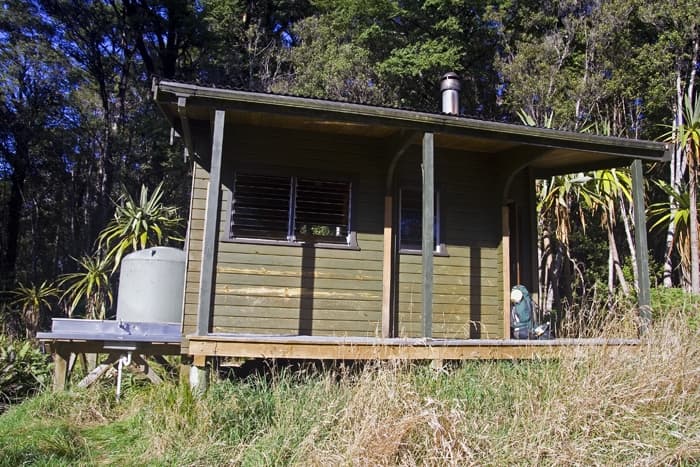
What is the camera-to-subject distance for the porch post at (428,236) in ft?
19.0

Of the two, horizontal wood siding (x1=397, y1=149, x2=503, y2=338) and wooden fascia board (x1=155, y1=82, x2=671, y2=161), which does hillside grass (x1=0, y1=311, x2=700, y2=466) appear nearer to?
horizontal wood siding (x1=397, y1=149, x2=503, y2=338)

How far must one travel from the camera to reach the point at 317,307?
6883mm

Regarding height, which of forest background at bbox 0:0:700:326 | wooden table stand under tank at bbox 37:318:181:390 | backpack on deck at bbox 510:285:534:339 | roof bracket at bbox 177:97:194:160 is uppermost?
forest background at bbox 0:0:700:326

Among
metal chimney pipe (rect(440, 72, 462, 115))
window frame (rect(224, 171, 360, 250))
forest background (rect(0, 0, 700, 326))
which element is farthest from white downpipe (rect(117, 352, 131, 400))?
forest background (rect(0, 0, 700, 326))

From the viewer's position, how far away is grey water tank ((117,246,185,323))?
7.14 m

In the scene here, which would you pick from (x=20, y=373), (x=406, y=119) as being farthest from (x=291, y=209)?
(x=20, y=373)

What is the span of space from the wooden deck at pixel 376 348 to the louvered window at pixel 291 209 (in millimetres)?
1675

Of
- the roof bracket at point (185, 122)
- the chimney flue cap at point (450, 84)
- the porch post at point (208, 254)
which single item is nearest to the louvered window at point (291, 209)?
the roof bracket at point (185, 122)

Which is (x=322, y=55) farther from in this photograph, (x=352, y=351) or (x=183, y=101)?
(x=352, y=351)

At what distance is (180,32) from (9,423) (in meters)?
16.9

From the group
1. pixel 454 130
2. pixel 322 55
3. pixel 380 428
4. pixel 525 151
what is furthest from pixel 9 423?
pixel 322 55

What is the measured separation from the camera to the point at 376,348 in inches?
207

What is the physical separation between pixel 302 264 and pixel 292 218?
1.93ft

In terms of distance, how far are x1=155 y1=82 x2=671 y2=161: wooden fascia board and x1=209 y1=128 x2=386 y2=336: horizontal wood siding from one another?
3.97 ft
